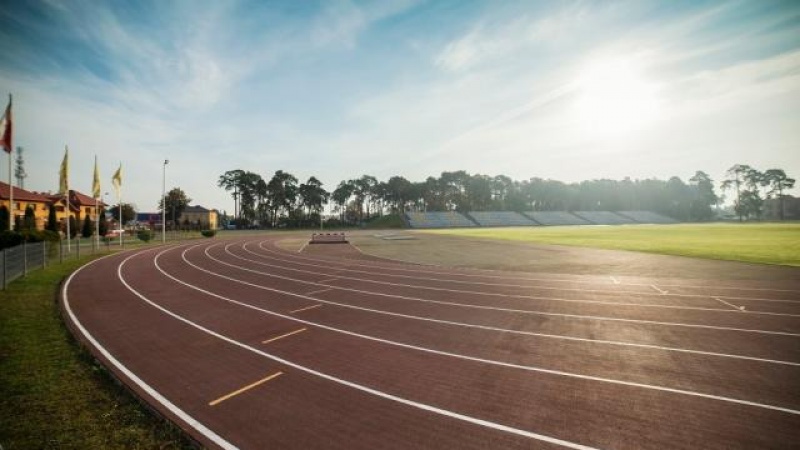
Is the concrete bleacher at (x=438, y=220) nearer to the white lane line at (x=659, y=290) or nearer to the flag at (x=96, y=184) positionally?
the flag at (x=96, y=184)

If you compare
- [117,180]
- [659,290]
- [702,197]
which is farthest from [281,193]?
[702,197]

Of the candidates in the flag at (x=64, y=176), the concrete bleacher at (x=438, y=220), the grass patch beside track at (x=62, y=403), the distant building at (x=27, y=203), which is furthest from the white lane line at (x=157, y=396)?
the concrete bleacher at (x=438, y=220)

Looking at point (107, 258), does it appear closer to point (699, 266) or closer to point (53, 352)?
point (53, 352)

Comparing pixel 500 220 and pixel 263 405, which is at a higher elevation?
pixel 500 220

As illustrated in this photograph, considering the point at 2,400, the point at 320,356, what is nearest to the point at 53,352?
the point at 2,400

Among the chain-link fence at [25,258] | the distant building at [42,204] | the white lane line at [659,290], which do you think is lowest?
the white lane line at [659,290]

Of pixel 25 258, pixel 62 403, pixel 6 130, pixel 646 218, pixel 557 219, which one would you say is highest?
pixel 6 130

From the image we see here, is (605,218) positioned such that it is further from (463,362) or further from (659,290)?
(463,362)

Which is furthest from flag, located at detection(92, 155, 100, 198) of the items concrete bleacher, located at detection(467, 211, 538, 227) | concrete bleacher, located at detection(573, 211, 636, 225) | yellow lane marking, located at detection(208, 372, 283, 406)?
concrete bleacher, located at detection(573, 211, 636, 225)

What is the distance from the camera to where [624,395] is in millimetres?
6840

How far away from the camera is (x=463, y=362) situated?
8.49 meters

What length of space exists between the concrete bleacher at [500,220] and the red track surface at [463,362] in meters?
96.1

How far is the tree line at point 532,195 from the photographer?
132 m

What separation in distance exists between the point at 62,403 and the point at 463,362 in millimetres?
7653
